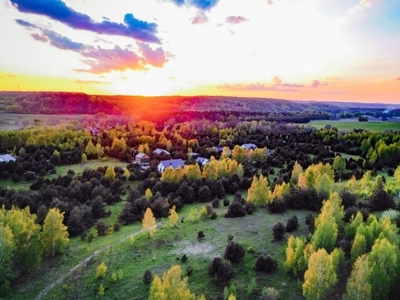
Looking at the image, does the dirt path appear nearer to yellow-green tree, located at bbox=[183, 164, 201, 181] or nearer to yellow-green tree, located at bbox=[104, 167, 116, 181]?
yellow-green tree, located at bbox=[183, 164, 201, 181]

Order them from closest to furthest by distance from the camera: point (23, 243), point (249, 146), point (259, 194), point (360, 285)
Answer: point (360, 285) < point (23, 243) < point (259, 194) < point (249, 146)

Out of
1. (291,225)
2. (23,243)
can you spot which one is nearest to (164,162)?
(291,225)

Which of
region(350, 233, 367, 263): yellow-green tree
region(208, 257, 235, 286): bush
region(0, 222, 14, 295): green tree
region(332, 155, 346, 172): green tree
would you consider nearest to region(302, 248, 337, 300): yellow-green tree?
region(350, 233, 367, 263): yellow-green tree

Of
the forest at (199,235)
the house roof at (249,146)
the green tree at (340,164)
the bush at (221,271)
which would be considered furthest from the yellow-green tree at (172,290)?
the house roof at (249,146)

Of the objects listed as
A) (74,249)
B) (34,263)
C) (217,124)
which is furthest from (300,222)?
(217,124)

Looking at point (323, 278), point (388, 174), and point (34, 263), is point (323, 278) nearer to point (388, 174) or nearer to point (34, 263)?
point (34, 263)

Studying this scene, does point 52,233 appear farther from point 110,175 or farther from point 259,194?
point 110,175
